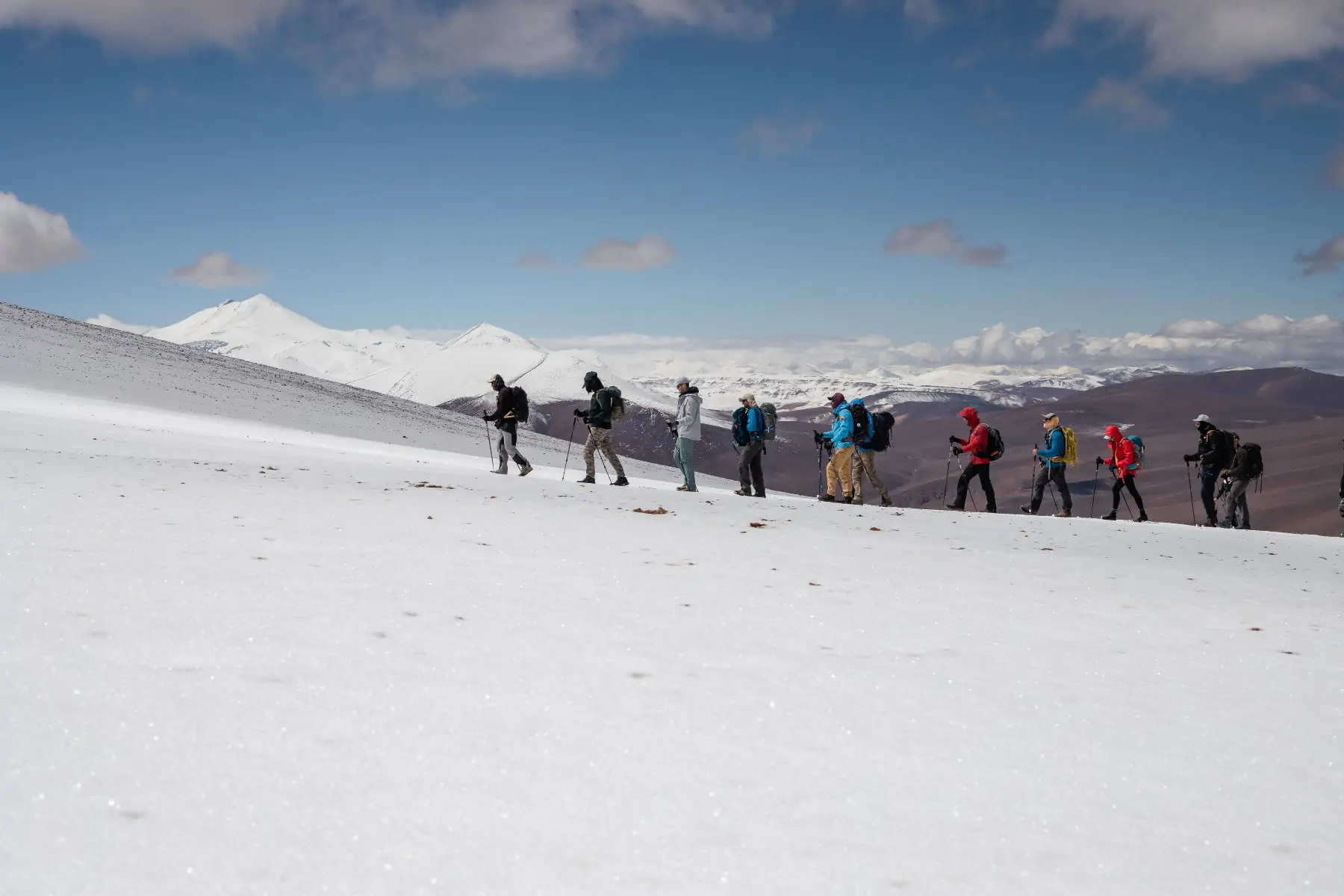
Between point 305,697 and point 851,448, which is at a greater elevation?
point 851,448

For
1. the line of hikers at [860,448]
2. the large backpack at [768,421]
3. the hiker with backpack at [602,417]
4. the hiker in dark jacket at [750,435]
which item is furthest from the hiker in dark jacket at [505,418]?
the large backpack at [768,421]

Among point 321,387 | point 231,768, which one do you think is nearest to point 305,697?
point 231,768

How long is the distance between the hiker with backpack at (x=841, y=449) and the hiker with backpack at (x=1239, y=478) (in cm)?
851

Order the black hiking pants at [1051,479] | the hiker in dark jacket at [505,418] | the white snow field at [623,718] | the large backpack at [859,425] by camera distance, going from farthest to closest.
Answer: the hiker in dark jacket at [505,418] < the black hiking pants at [1051,479] < the large backpack at [859,425] < the white snow field at [623,718]

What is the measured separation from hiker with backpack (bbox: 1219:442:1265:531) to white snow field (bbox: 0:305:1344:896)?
12.2 metres

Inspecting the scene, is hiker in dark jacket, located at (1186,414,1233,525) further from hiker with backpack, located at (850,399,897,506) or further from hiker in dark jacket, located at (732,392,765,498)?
hiker in dark jacket, located at (732,392,765,498)

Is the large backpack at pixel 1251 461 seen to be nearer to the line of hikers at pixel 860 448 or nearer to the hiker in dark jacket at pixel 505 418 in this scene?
the line of hikers at pixel 860 448

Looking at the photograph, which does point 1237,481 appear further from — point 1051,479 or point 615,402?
point 615,402

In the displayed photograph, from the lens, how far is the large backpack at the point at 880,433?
21047 millimetres

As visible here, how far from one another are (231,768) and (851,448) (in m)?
18.4

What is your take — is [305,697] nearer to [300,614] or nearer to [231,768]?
[231,768]

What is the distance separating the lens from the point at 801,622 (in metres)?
7.41

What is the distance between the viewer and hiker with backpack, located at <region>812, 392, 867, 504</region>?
2098 cm

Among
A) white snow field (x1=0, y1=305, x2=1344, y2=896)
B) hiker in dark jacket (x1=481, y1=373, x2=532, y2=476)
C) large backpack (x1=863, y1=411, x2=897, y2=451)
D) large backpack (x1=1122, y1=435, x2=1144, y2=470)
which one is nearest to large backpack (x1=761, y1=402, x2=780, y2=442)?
large backpack (x1=863, y1=411, x2=897, y2=451)
